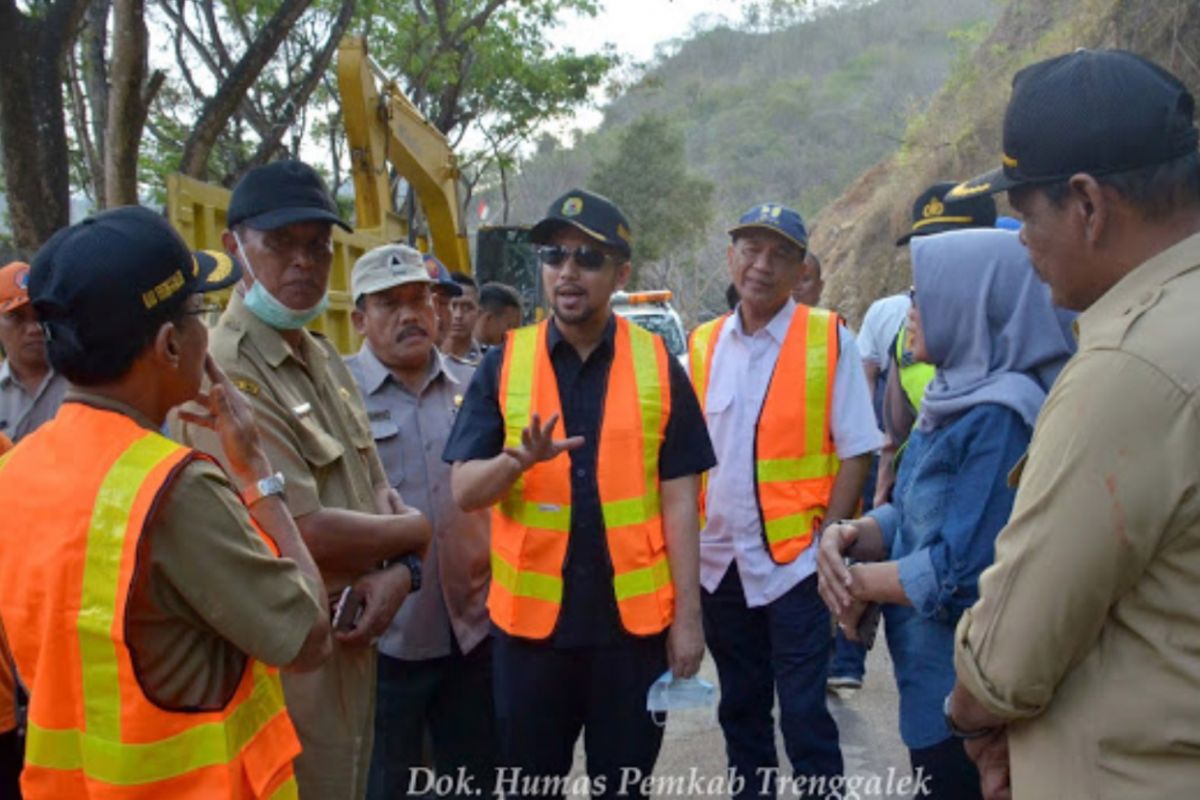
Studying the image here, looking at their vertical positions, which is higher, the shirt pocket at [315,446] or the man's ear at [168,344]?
the man's ear at [168,344]

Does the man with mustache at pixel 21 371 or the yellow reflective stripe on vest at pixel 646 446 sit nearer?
the yellow reflective stripe on vest at pixel 646 446

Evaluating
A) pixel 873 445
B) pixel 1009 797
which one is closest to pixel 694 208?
pixel 873 445

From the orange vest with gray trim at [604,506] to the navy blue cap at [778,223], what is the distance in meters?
1.09

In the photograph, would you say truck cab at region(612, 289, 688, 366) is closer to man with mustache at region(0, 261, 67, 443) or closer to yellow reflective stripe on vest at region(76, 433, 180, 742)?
man with mustache at region(0, 261, 67, 443)

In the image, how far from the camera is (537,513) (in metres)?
3.29

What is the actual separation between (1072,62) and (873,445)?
8.07ft

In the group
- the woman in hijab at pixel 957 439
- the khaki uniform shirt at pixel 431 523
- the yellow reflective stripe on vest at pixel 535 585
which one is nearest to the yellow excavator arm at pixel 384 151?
Answer: the khaki uniform shirt at pixel 431 523

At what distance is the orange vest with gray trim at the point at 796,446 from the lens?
401cm

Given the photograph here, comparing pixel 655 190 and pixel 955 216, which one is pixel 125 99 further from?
pixel 655 190

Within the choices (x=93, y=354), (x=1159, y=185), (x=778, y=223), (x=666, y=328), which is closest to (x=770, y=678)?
(x=778, y=223)

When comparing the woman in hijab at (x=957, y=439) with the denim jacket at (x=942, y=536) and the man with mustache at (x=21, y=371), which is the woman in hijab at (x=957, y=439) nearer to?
the denim jacket at (x=942, y=536)

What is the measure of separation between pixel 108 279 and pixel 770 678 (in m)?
3.06

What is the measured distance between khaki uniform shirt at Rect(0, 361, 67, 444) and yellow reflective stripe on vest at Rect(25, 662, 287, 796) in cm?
220

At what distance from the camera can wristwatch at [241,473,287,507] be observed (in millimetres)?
2234
